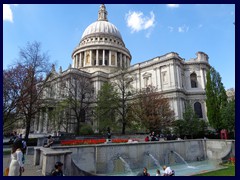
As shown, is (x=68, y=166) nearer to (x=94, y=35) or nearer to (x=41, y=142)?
(x=41, y=142)

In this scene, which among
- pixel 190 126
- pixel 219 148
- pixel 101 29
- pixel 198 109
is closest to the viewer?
pixel 219 148

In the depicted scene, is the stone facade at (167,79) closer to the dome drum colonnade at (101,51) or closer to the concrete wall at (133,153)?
the dome drum colonnade at (101,51)

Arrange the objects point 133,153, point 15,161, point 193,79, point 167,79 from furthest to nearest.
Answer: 1. point 193,79
2. point 167,79
3. point 133,153
4. point 15,161

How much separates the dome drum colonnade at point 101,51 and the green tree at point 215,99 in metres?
30.8

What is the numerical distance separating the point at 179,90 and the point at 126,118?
15.3 meters

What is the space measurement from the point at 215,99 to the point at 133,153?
2335 cm

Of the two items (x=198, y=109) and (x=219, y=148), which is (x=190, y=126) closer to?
(x=219, y=148)

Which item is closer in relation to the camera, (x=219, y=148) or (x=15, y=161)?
(x=15, y=161)

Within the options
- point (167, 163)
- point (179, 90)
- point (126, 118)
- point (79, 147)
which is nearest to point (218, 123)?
point (179, 90)

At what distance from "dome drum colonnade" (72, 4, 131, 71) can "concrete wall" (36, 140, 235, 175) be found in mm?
43145

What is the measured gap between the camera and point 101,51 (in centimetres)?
6588

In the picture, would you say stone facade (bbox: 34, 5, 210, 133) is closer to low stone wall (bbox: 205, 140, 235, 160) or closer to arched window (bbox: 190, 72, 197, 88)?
arched window (bbox: 190, 72, 197, 88)

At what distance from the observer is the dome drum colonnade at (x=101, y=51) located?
64812mm

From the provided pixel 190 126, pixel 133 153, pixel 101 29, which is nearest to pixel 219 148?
pixel 190 126
